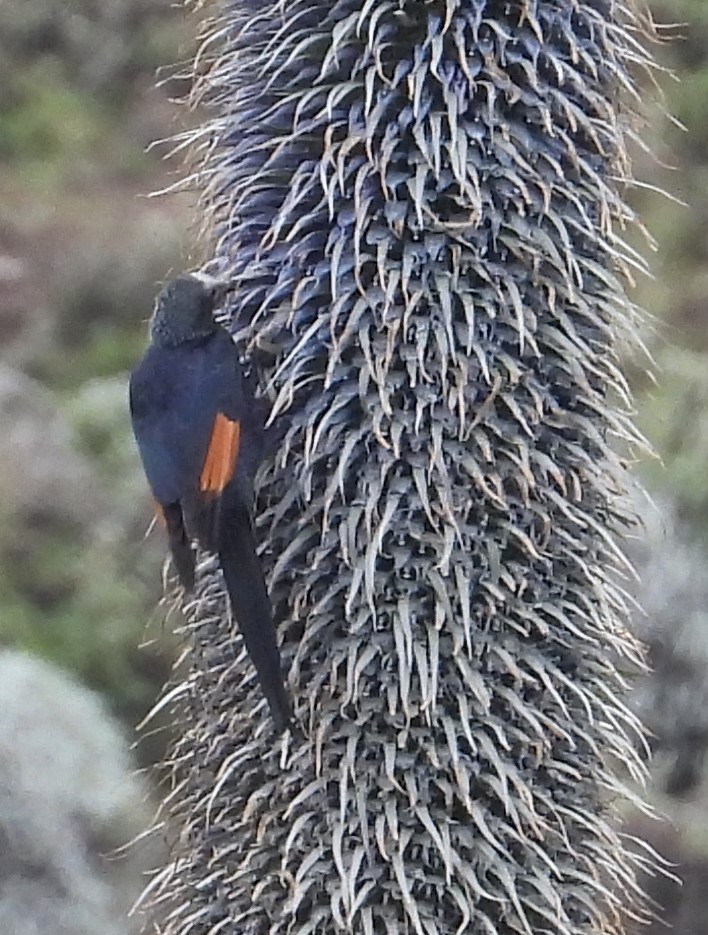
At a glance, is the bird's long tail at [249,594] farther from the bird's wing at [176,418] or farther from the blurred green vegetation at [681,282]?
the blurred green vegetation at [681,282]

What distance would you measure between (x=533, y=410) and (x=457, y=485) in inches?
7.9

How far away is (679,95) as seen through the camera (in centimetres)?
1238

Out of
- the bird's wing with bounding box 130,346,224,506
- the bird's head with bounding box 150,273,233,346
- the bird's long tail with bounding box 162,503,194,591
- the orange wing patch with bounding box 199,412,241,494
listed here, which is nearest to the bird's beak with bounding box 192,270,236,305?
the bird's head with bounding box 150,273,233,346

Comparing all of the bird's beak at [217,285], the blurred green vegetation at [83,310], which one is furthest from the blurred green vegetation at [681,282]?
the bird's beak at [217,285]

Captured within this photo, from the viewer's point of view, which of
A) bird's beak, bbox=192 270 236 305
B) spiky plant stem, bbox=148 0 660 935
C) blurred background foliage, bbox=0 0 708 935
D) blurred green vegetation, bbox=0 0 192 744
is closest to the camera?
spiky plant stem, bbox=148 0 660 935

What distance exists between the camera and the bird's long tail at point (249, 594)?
10.2 ft

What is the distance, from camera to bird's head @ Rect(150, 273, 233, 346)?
313 cm

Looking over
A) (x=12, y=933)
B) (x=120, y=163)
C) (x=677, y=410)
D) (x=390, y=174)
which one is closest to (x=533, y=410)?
(x=390, y=174)

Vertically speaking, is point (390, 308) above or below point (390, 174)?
below

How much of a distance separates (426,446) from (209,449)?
41 centimetres

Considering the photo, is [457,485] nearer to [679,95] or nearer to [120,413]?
[120,413]

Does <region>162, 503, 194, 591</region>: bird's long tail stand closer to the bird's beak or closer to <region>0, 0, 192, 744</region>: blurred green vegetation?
the bird's beak

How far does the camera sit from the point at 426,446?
3100 millimetres

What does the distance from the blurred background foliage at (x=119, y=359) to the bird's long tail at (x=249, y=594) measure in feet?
3.01
